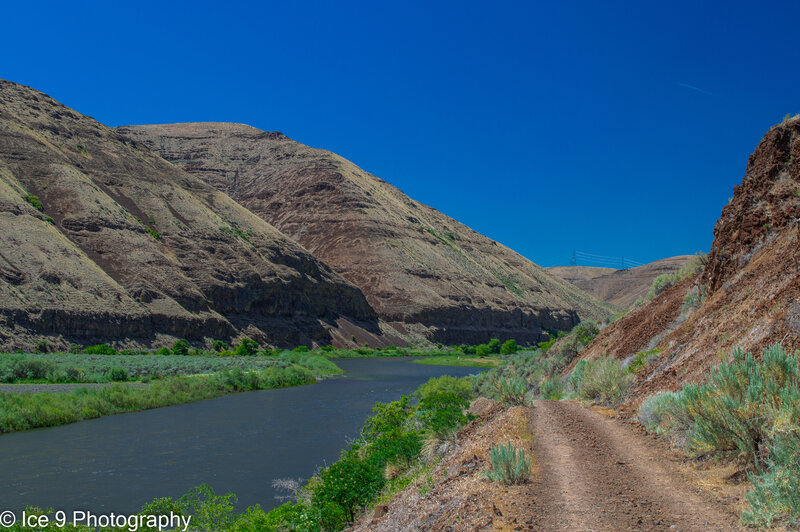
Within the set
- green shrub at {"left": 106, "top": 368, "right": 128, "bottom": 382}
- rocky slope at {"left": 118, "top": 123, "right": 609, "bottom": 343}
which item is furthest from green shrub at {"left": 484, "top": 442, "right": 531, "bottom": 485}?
rocky slope at {"left": 118, "top": 123, "right": 609, "bottom": 343}

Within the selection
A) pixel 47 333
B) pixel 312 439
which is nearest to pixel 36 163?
pixel 47 333

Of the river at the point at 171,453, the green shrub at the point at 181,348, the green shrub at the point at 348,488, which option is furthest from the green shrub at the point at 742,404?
the green shrub at the point at 181,348

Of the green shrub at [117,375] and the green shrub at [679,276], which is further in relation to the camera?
the green shrub at [117,375]

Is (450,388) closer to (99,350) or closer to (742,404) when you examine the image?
(742,404)

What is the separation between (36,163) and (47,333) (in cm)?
3288

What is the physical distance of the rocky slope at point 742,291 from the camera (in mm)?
8461

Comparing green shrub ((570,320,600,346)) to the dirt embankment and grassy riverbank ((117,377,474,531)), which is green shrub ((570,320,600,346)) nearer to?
grassy riverbank ((117,377,474,531))

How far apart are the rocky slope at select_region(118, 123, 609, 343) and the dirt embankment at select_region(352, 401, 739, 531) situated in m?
90.9

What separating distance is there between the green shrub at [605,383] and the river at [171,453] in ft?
25.7

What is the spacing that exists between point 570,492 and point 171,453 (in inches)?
634

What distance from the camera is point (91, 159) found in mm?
81938

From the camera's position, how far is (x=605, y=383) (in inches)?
476

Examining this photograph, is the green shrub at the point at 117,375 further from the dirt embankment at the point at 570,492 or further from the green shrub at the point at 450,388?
the dirt embankment at the point at 570,492

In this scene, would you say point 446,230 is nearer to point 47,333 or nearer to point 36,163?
point 36,163
